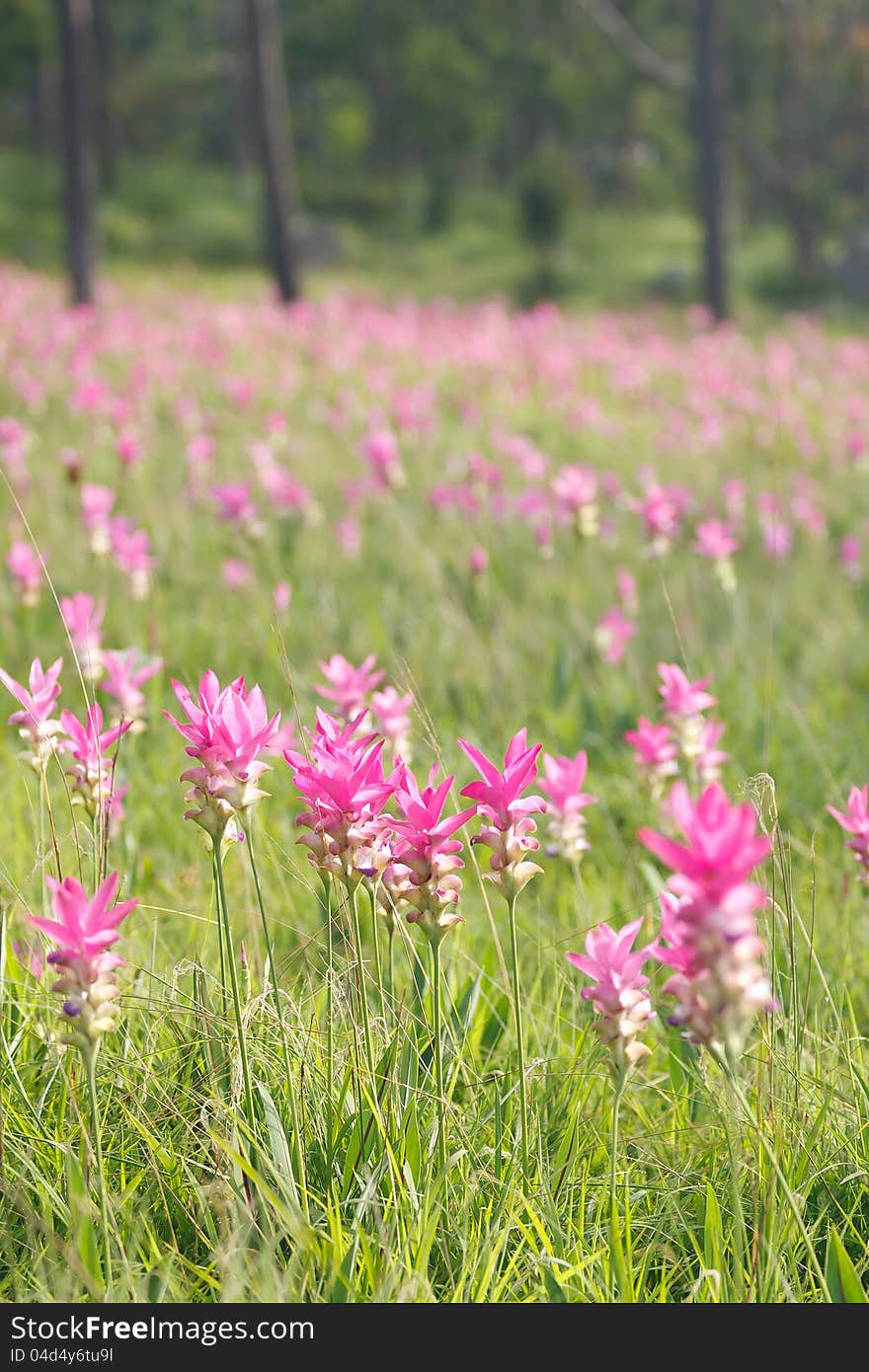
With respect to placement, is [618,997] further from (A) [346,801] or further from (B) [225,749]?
(B) [225,749]

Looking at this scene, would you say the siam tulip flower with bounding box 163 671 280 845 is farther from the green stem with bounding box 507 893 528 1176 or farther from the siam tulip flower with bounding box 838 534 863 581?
the siam tulip flower with bounding box 838 534 863 581

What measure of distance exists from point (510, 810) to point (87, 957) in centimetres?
50

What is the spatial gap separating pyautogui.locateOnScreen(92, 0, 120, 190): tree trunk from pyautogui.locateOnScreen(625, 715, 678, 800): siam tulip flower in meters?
36.4

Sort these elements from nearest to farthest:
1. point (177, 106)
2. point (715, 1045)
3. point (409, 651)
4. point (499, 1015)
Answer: point (715, 1045)
point (499, 1015)
point (409, 651)
point (177, 106)

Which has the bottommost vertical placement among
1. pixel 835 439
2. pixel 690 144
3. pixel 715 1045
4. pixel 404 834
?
pixel 835 439

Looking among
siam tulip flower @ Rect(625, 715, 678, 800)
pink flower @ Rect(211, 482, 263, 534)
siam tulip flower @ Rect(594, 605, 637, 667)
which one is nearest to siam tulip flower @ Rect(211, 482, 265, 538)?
pink flower @ Rect(211, 482, 263, 534)

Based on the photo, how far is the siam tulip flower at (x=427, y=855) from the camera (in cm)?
140

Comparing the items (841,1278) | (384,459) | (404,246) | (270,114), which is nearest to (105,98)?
(404,246)

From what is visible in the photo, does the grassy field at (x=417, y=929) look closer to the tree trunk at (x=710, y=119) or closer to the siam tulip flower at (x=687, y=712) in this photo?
the siam tulip flower at (x=687, y=712)

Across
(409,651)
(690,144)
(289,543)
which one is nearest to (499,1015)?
(409,651)

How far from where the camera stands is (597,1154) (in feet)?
5.75

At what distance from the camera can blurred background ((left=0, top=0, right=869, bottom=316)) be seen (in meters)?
19.8

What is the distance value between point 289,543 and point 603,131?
152 feet
